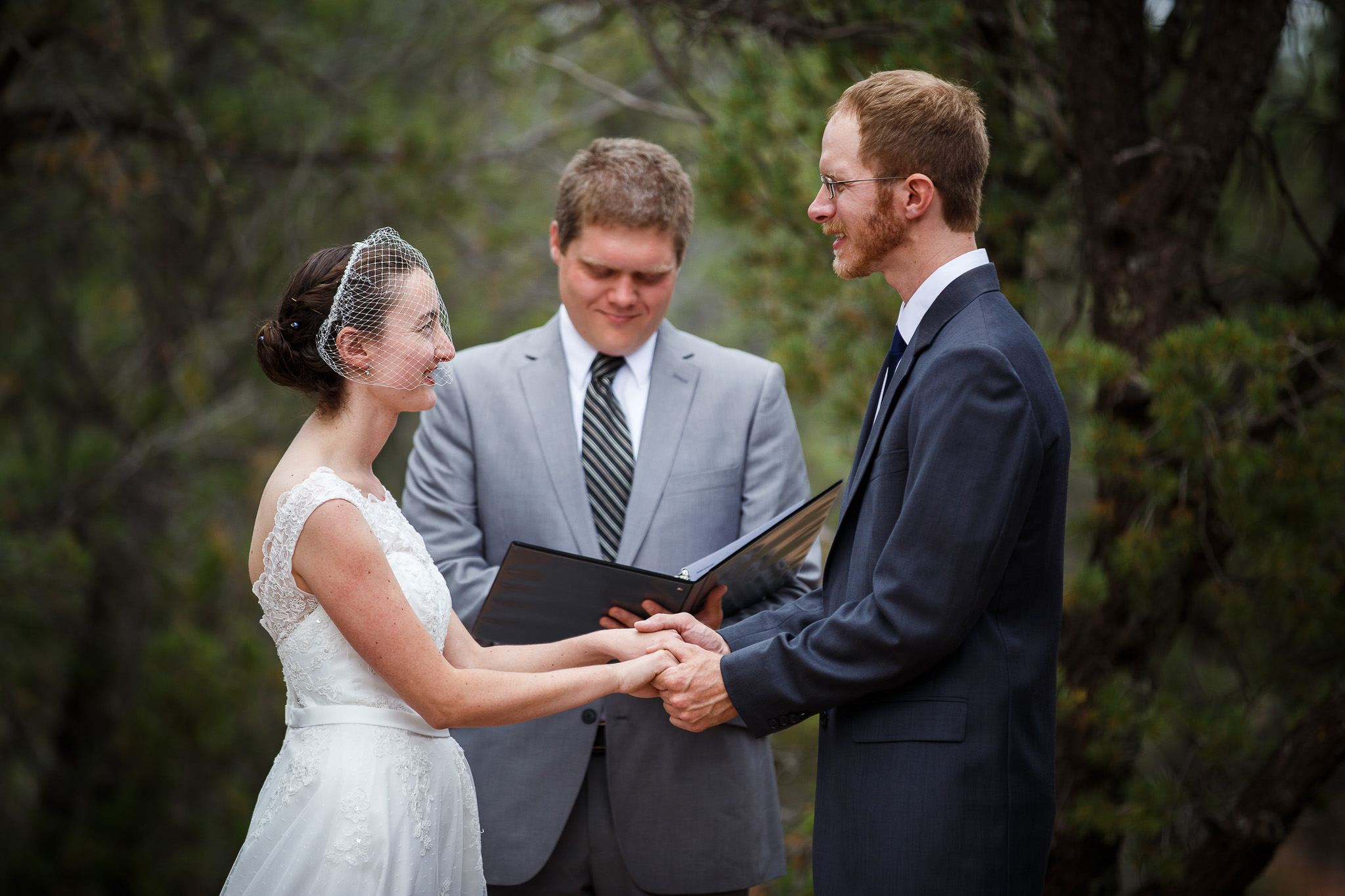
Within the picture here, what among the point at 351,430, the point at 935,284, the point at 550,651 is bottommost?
the point at 550,651

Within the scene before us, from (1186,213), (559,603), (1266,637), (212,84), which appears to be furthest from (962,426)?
(212,84)

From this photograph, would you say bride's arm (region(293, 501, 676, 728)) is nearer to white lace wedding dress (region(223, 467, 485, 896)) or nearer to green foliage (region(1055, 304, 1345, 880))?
white lace wedding dress (region(223, 467, 485, 896))

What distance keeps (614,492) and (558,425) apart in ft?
0.76

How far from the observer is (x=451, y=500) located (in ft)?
9.43

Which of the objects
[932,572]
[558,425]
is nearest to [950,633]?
[932,572]

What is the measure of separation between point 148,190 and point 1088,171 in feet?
15.0

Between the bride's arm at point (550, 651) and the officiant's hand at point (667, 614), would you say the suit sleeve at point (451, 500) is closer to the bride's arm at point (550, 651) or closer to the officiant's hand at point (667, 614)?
the bride's arm at point (550, 651)

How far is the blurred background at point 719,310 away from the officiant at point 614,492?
1.20 metres

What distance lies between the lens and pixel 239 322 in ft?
27.1

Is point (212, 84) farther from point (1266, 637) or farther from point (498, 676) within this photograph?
point (1266, 637)

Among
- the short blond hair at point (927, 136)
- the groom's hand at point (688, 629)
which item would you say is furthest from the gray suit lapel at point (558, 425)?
the short blond hair at point (927, 136)

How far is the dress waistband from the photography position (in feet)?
7.73

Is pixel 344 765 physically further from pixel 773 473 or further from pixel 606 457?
pixel 773 473

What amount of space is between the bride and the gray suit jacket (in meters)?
0.25
